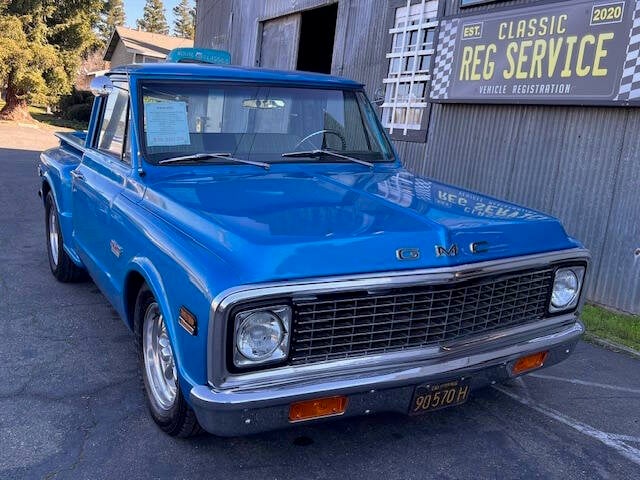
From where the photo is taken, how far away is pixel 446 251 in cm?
264

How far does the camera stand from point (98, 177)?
4.09 m

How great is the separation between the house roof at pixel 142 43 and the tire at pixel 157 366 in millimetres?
35392

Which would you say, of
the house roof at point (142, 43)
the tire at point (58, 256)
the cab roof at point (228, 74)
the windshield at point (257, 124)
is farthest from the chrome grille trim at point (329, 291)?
the house roof at point (142, 43)

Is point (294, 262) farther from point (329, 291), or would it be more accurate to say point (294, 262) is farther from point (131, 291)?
point (131, 291)

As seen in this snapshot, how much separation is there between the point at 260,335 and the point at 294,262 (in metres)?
0.32

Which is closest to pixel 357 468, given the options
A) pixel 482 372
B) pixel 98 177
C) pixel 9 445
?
pixel 482 372

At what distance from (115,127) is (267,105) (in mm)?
1038

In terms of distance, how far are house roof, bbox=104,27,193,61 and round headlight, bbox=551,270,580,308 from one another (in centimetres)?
3590

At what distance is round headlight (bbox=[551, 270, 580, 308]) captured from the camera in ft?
10.4

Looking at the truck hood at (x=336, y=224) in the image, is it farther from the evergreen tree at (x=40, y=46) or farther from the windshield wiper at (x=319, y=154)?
the evergreen tree at (x=40, y=46)

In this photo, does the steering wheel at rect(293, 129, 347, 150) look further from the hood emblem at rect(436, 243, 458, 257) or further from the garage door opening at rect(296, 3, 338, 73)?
the garage door opening at rect(296, 3, 338, 73)

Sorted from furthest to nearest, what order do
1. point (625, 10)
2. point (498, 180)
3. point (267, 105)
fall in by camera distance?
point (498, 180), point (625, 10), point (267, 105)

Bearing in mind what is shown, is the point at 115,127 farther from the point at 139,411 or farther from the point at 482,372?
the point at 482,372

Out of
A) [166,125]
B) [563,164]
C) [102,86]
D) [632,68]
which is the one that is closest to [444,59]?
[563,164]
